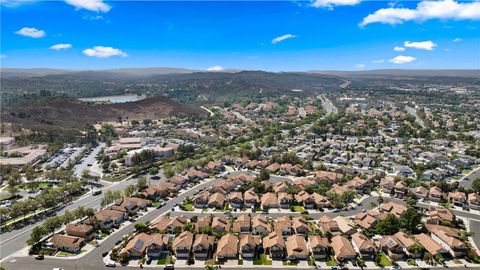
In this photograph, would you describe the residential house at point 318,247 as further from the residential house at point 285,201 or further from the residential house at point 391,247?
the residential house at point 285,201

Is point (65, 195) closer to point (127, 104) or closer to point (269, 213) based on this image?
point (269, 213)

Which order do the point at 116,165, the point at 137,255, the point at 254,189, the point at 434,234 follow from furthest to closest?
the point at 116,165 < the point at 254,189 < the point at 434,234 < the point at 137,255

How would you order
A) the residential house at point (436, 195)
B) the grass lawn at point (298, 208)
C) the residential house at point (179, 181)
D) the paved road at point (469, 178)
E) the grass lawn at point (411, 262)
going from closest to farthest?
the grass lawn at point (411, 262)
the grass lawn at point (298, 208)
the residential house at point (436, 195)
the paved road at point (469, 178)
the residential house at point (179, 181)

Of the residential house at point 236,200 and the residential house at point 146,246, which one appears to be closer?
the residential house at point 146,246

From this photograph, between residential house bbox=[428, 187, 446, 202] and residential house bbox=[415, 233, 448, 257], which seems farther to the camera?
residential house bbox=[428, 187, 446, 202]

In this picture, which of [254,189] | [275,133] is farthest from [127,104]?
[254,189]

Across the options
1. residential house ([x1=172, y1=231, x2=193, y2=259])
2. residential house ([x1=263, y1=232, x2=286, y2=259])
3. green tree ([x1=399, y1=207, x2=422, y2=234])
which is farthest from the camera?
green tree ([x1=399, y1=207, x2=422, y2=234])

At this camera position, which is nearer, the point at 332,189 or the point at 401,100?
the point at 332,189

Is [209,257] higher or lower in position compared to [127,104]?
lower

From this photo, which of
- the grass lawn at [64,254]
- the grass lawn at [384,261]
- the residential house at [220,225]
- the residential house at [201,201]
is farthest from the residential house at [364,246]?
the grass lawn at [64,254]

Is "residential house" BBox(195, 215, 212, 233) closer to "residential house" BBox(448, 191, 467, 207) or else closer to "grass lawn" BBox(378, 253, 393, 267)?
"grass lawn" BBox(378, 253, 393, 267)

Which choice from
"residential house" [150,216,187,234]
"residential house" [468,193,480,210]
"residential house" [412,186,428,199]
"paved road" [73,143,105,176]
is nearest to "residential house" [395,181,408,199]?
"residential house" [412,186,428,199]
